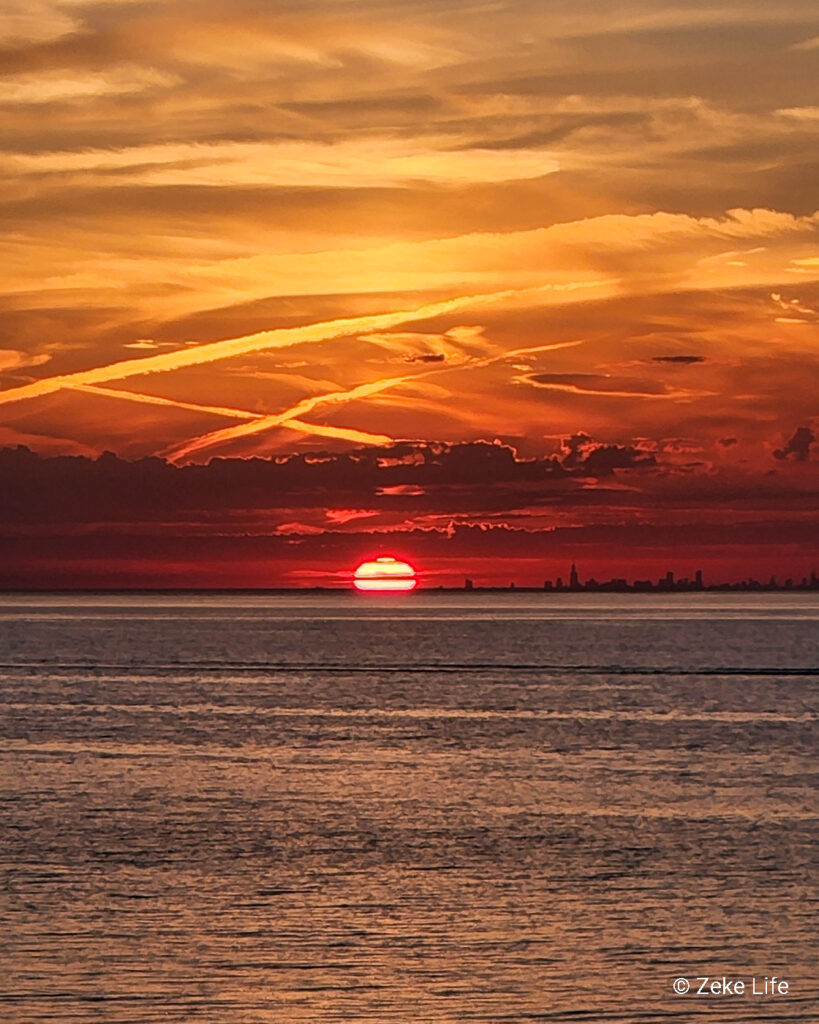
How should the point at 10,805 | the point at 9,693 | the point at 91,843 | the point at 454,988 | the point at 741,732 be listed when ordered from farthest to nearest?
the point at 9,693, the point at 741,732, the point at 10,805, the point at 91,843, the point at 454,988

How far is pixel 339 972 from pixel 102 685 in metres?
78.0

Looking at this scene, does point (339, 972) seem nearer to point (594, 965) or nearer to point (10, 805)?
point (594, 965)

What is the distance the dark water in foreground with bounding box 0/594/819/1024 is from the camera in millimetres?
19484

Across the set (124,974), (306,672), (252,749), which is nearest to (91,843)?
(124,974)

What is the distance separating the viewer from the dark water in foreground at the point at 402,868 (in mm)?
19484

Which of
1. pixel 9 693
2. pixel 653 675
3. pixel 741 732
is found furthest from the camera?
pixel 653 675

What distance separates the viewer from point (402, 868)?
2802 cm

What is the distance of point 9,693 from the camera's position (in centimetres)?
8488

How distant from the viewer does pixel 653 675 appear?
116 meters

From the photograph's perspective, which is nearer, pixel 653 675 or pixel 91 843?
pixel 91 843

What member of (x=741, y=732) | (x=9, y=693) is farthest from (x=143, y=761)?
(x=9, y=693)

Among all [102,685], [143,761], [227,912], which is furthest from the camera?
[102,685]

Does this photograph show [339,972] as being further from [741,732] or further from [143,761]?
[741,732]

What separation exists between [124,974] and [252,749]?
31536 mm
